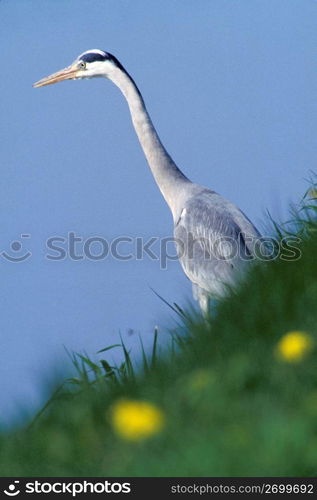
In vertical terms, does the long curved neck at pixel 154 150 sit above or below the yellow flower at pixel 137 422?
above

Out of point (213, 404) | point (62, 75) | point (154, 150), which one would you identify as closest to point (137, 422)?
point (213, 404)

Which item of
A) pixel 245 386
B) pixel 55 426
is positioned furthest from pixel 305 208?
pixel 55 426

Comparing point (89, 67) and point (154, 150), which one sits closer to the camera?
point (154, 150)

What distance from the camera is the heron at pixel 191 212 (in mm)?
4020

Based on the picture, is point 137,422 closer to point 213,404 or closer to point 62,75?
point 213,404

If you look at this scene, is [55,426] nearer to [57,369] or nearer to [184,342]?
[57,369]

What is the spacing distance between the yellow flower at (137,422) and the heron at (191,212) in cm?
203

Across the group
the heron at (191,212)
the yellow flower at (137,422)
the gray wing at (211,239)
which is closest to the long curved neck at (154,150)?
the heron at (191,212)

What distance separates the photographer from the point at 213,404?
1.66 m

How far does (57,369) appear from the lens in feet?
7.16

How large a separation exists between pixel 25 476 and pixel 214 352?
644 mm

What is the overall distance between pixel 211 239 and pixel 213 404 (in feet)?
8.27

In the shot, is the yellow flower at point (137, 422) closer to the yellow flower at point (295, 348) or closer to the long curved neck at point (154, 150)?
the yellow flower at point (295, 348)

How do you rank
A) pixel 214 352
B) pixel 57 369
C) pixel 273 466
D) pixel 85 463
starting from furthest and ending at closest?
1. pixel 57 369
2. pixel 214 352
3. pixel 85 463
4. pixel 273 466
